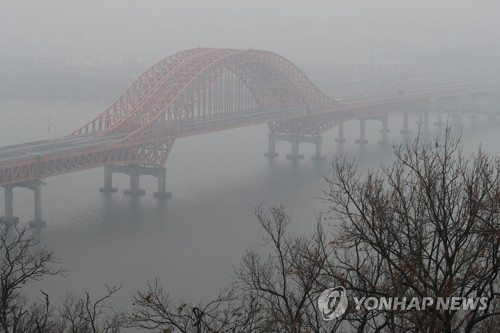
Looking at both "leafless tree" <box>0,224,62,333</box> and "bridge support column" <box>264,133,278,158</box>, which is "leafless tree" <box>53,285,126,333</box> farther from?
"bridge support column" <box>264,133,278,158</box>

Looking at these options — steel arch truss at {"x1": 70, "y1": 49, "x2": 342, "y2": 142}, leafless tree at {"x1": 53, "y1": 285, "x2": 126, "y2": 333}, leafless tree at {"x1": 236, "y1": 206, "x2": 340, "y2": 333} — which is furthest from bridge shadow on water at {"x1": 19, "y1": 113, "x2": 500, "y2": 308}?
leafless tree at {"x1": 236, "y1": 206, "x2": 340, "y2": 333}

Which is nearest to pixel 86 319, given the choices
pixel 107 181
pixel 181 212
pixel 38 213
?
pixel 38 213

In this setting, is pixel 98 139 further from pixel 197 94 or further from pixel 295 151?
pixel 295 151

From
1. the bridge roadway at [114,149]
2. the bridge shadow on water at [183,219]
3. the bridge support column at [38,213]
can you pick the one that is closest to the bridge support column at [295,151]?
the bridge roadway at [114,149]

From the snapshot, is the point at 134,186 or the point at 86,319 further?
the point at 134,186

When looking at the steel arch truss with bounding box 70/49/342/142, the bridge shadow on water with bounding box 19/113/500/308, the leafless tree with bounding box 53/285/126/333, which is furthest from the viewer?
the steel arch truss with bounding box 70/49/342/142

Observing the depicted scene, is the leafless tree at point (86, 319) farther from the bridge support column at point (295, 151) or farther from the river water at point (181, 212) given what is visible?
the bridge support column at point (295, 151)

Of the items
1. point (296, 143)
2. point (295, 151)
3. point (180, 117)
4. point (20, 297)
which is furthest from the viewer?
point (296, 143)

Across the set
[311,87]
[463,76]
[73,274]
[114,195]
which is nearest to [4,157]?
[114,195]
